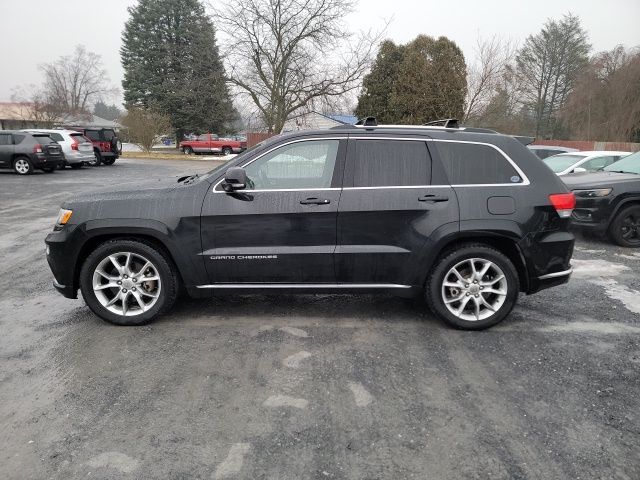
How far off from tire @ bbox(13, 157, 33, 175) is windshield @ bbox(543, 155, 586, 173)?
17949 millimetres

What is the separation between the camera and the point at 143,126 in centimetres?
3247

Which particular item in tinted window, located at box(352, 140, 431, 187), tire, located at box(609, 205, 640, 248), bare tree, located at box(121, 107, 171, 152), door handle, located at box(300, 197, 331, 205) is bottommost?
tire, located at box(609, 205, 640, 248)

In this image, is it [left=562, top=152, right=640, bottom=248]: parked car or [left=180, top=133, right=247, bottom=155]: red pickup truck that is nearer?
[left=562, top=152, right=640, bottom=248]: parked car

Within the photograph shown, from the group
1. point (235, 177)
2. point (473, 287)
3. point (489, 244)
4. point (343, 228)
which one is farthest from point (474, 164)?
point (235, 177)

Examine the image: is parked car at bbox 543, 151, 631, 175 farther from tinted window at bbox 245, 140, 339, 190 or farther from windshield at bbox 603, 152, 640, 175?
tinted window at bbox 245, 140, 339, 190

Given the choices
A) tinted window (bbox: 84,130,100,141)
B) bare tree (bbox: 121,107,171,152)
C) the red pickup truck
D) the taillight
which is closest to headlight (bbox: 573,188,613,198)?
the taillight

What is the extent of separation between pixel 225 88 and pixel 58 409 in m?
27.7

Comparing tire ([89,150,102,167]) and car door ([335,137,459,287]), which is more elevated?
car door ([335,137,459,287])

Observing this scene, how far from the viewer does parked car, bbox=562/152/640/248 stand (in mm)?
6980

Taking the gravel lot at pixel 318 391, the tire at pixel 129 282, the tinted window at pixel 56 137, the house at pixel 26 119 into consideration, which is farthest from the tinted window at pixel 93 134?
the house at pixel 26 119

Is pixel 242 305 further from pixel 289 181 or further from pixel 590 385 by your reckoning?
pixel 590 385

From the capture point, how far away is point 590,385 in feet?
10.1

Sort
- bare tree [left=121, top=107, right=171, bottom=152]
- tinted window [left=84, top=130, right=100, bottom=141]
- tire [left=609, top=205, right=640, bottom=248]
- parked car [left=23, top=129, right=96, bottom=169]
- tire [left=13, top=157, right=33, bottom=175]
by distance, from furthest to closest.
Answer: bare tree [left=121, top=107, right=171, bottom=152], tinted window [left=84, top=130, right=100, bottom=141], parked car [left=23, top=129, right=96, bottom=169], tire [left=13, top=157, right=33, bottom=175], tire [left=609, top=205, right=640, bottom=248]

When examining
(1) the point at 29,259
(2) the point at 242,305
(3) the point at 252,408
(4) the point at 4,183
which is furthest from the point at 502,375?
(4) the point at 4,183
